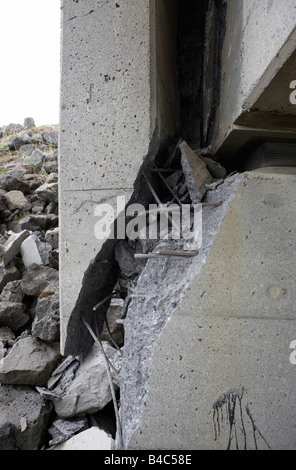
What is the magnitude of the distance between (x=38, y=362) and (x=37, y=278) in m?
0.75

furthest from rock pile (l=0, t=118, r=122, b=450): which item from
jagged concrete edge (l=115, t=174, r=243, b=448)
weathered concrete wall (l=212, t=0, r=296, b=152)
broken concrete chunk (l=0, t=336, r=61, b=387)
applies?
weathered concrete wall (l=212, t=0, r=296, b=152)

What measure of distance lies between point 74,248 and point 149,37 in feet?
3.92

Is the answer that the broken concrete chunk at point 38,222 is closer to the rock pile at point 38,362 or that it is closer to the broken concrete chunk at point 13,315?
the rock pile at point 38,362

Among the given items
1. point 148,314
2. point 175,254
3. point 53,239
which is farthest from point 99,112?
point 53,239

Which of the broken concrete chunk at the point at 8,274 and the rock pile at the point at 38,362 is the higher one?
the broken concrete chunk at the point at 8,274

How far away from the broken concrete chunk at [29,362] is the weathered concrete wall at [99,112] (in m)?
0.69

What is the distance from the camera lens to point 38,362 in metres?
2.19

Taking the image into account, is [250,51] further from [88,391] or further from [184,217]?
[88,391]

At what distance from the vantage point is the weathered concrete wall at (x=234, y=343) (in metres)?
1.28

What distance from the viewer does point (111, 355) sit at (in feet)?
7.38

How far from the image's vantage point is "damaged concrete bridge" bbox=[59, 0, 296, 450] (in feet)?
4.23
